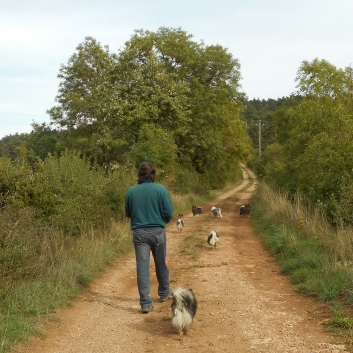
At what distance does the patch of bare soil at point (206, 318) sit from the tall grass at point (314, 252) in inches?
12.0

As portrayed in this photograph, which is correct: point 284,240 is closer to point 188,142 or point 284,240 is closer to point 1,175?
point 1,175

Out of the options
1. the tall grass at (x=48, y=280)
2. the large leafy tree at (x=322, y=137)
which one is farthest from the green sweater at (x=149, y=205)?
the large leafy tree at (x=322, y=137)

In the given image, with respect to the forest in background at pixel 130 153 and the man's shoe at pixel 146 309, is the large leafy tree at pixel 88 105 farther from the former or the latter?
the man's shoe at pixel 146 309

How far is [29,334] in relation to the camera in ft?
20.0

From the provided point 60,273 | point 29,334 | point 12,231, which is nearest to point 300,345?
point 29,334

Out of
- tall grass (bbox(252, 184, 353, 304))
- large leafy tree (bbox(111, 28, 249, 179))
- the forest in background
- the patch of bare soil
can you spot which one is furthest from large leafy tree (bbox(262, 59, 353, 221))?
large leafy tree (bbox(111, 28, 249, 179))

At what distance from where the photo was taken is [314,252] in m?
10.3

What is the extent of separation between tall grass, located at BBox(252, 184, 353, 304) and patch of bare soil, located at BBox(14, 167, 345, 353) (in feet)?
1.00

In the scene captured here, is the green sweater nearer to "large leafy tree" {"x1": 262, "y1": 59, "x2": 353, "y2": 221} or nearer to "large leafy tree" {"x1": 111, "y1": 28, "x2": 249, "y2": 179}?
"large leafy tree" {"x1": 262, "y1": 59, "x2": 353, "y2": 221}

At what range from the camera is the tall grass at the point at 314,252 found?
7.92 meters

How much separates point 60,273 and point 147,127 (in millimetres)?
18259

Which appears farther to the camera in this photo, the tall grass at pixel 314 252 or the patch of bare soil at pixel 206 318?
the tall grass at pixel 314 252

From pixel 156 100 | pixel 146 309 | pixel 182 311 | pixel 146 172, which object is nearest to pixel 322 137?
pixel 146 172

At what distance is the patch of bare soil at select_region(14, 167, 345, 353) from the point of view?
19.3ft
